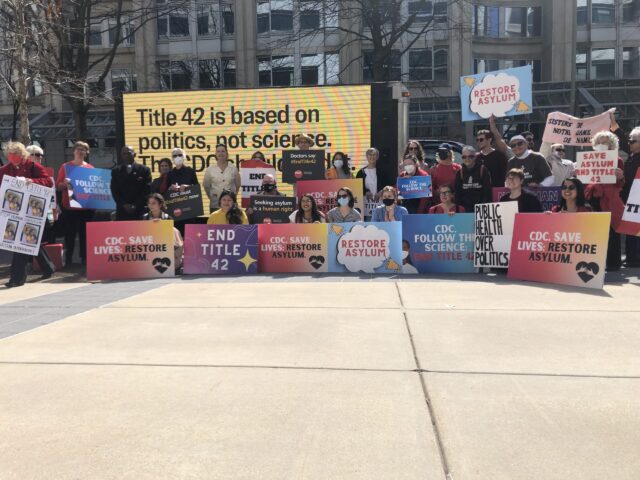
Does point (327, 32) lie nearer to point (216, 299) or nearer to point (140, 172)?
point (140, 172)

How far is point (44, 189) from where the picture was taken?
29.4 ft

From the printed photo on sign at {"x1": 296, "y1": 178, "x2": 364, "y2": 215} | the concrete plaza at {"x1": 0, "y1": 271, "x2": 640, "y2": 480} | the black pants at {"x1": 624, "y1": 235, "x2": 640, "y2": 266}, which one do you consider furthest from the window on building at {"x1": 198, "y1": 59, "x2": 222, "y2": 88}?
the concrete plaza at {"x1": 0, "y1": 271, "x2": 640, "y2": 480}

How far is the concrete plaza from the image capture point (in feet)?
9.59

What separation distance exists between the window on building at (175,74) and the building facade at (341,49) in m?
0.06

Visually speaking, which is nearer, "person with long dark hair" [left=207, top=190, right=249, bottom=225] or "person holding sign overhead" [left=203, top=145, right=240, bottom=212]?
"person with long dark hair" [left=207, top=190, right=249, bottom=225]

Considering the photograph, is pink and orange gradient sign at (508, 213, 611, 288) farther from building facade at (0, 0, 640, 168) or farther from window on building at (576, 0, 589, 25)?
window on building at (576, 0, 589, 25)

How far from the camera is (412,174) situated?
10.1 meters

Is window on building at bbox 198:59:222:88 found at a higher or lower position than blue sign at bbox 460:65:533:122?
higher

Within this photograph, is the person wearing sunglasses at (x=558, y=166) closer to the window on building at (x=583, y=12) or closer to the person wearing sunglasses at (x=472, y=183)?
the person wearing sunglasses at (x=472, y=183)

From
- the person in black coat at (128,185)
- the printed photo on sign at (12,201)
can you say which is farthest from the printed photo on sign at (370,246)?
the printed photo on sign at (12,201)

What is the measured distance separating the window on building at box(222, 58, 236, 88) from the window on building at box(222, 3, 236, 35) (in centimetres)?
164

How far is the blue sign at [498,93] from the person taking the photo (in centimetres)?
1030

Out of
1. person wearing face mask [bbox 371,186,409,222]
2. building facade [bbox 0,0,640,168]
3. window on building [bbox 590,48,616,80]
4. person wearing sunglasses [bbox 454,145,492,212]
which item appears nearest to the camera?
person wearing sunglasses [bbox 454,145,492,212]

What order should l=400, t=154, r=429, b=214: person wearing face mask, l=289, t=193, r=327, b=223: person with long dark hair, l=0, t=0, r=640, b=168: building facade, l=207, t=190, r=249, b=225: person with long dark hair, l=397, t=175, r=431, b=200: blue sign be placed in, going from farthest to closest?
l=0, t=0, r=640, b=168: building facade < l=400, t=154, r=429, b=214: person wearing face mask < l=397, t=175, r=431, b=200: blue sign < l=207, t=190, r=249, b=225: person with long dark hair < l=289, t=193, r=327, b=223: person with long dark hair
